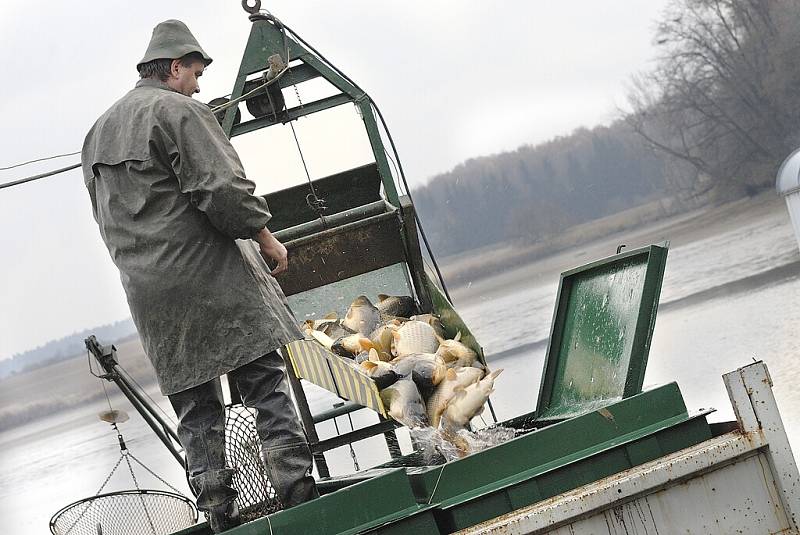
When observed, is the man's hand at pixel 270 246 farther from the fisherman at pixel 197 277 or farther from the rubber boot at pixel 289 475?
the rubber boot at pixel 289 475

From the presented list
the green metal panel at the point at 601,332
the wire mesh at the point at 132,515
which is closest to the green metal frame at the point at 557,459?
the green metal panel at the point at 601,332

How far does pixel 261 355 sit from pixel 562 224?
25.0 m

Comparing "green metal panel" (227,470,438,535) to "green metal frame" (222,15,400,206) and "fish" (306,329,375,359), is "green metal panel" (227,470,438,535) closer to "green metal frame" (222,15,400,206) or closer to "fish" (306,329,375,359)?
"fish" (306,329,375,359)

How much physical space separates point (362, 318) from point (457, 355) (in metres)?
0.85

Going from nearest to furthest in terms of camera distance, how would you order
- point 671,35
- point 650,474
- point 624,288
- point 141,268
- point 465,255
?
point 650,474
point 141,268
point 624,288
point 465,255
point 671,35

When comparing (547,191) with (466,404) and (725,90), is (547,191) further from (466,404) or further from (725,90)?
(466,404)

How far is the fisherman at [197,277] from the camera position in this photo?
3.89 meters

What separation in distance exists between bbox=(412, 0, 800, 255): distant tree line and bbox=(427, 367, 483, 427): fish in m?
23.3

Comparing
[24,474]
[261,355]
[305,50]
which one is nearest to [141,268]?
[261,355]

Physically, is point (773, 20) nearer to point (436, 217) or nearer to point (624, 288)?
point (436, 217)

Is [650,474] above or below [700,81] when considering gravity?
below

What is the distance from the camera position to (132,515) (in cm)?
566

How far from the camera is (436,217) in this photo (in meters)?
29.1

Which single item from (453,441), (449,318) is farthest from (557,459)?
(449,318)
